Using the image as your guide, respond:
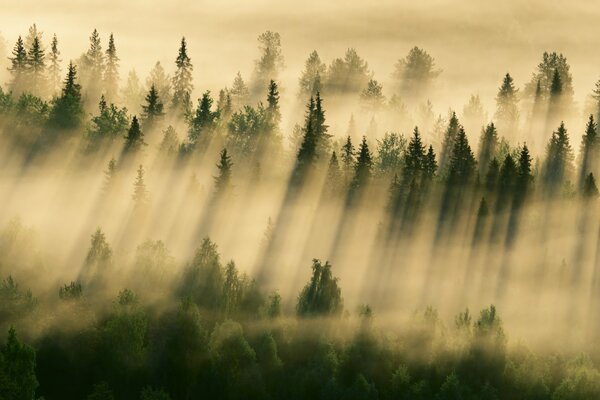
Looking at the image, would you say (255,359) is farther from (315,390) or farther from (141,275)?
(141,275)

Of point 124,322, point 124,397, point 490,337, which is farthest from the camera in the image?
point 490,337

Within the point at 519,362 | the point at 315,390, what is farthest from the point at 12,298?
the point at 519,362

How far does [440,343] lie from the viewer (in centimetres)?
18562

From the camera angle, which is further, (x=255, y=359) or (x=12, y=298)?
(x=12, y=298)

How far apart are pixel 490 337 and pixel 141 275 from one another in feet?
186

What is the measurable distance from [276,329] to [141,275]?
2584 cm

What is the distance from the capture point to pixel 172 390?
165500 mm

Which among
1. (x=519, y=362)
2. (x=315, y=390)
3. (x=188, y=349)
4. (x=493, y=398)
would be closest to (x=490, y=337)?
(x=519, y=362)

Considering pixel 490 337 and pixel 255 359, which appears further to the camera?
pixel 490 337

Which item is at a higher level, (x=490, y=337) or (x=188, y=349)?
(x=490, y=337)

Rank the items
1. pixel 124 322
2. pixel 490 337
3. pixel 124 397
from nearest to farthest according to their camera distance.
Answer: pixel 124 397
pixel 124 322
pixel 490 337

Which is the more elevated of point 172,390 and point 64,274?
point 64,274

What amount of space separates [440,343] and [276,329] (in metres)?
25.1

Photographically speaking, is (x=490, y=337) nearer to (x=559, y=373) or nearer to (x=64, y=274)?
(x=559, y=373)
